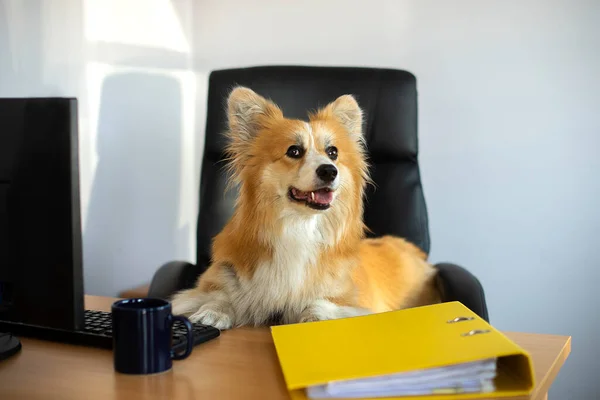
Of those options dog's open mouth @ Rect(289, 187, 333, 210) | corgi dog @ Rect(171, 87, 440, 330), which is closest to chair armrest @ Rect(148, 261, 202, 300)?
corgi dog @ Rect(171, 87, 440, 330)

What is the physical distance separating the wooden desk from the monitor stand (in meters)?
0.01

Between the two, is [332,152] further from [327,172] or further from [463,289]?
[463,289]

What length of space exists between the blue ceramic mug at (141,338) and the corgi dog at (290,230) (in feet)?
1.17

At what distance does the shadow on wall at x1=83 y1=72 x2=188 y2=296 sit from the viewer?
2188mm

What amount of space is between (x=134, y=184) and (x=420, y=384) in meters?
1.85

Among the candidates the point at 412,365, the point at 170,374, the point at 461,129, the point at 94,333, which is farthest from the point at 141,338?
the point at 461,129

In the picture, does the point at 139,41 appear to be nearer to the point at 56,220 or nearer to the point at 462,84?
the point at 462,84

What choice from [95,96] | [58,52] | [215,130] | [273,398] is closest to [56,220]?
[273,398]

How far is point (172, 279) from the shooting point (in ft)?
5.17

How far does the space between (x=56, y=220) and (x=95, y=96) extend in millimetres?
1434

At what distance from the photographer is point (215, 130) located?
1.86 m

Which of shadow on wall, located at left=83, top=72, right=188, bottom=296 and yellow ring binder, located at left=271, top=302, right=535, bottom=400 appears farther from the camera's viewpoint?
shadow on wall, located at left=83, top=72, right=188, bottom=296

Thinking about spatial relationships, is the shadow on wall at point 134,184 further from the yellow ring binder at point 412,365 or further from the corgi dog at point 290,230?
the yellow ring binder at point 412,365

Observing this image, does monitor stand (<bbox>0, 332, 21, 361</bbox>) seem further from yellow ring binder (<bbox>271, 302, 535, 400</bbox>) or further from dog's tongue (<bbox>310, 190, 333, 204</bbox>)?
dog's tongue (<bbox>310, 190, 333, 204</bbox>)
